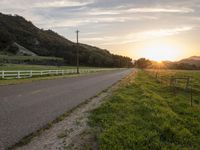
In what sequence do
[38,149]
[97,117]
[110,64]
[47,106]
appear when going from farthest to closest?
[110,64] → [47,106] → [97,117] → [38,149]

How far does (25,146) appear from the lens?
706cm

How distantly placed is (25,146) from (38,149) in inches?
14.8

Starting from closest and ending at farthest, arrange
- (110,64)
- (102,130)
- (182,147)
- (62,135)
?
(182,147)
(62,135)
(102,130)
(110,64)

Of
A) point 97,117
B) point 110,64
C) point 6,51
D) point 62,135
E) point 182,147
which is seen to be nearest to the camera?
point 182,147

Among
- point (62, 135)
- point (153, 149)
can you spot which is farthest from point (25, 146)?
point (153, 149)

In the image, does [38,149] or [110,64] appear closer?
[38,149]

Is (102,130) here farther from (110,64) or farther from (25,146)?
(110,64)

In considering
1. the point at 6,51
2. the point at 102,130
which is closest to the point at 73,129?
the point at 102,130

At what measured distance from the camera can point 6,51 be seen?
117438mm

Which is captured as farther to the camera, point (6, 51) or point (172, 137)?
point (6, 51)

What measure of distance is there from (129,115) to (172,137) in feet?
9.69

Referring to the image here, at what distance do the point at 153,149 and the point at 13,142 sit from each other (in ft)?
10.3

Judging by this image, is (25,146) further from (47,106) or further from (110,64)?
(110,64)

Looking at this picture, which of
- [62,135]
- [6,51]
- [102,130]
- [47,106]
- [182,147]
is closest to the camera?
[182,147]
